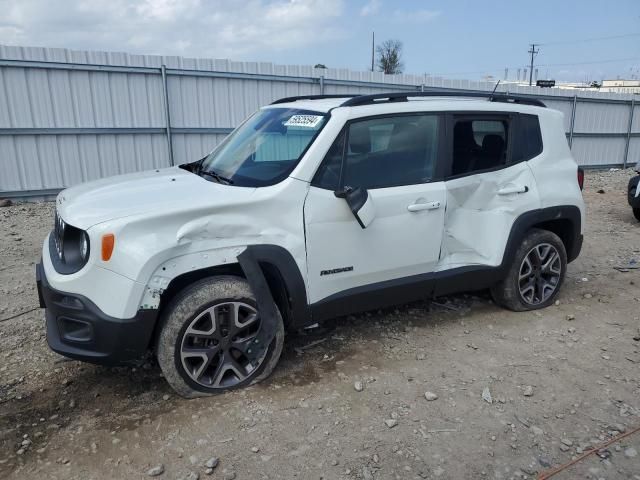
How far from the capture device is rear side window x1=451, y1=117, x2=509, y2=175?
4016 millimetres

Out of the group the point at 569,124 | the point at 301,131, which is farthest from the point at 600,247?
the point at 569,124

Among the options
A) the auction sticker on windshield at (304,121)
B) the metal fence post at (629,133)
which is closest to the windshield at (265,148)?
the auction sticker on windshield at (304,121)

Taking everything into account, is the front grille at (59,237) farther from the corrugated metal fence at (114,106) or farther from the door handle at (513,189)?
the corrugated metal fence at (114,106)

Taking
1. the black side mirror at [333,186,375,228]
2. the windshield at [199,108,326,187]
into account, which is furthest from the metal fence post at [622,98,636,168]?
the black side mirror at [333,186,375,228]

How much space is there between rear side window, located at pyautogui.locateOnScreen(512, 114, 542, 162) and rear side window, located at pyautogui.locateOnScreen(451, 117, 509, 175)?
0.40ft

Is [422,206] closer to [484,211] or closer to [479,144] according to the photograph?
[484,211]

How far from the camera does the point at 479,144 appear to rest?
417 cm

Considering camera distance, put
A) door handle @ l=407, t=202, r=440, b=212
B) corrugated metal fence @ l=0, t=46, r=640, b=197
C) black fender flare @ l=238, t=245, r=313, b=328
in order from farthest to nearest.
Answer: corrugated metal fence @ l=0, t=46, r=640, b=197 < door handle @ l=407, t=202, r=440, b=212 < black fender flare @ l=238, t=245, r=313, b=328

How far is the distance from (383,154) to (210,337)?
69.7 inches

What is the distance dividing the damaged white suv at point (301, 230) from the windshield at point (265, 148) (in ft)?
0.05

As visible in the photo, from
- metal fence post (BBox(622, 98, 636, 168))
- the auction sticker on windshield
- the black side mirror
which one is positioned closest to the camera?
the black side mirror

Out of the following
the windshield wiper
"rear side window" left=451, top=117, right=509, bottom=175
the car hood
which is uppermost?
"rear side window" left=451, top=117, right=509, bottom=175

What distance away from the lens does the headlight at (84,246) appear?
115 inches

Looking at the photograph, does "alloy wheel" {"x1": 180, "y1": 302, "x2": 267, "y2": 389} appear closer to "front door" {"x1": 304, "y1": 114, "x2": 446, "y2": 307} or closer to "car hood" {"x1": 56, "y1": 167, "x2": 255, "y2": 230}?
"front door" {"x1": 304, "y1": 114, "x2": 446, "y2": 307}
